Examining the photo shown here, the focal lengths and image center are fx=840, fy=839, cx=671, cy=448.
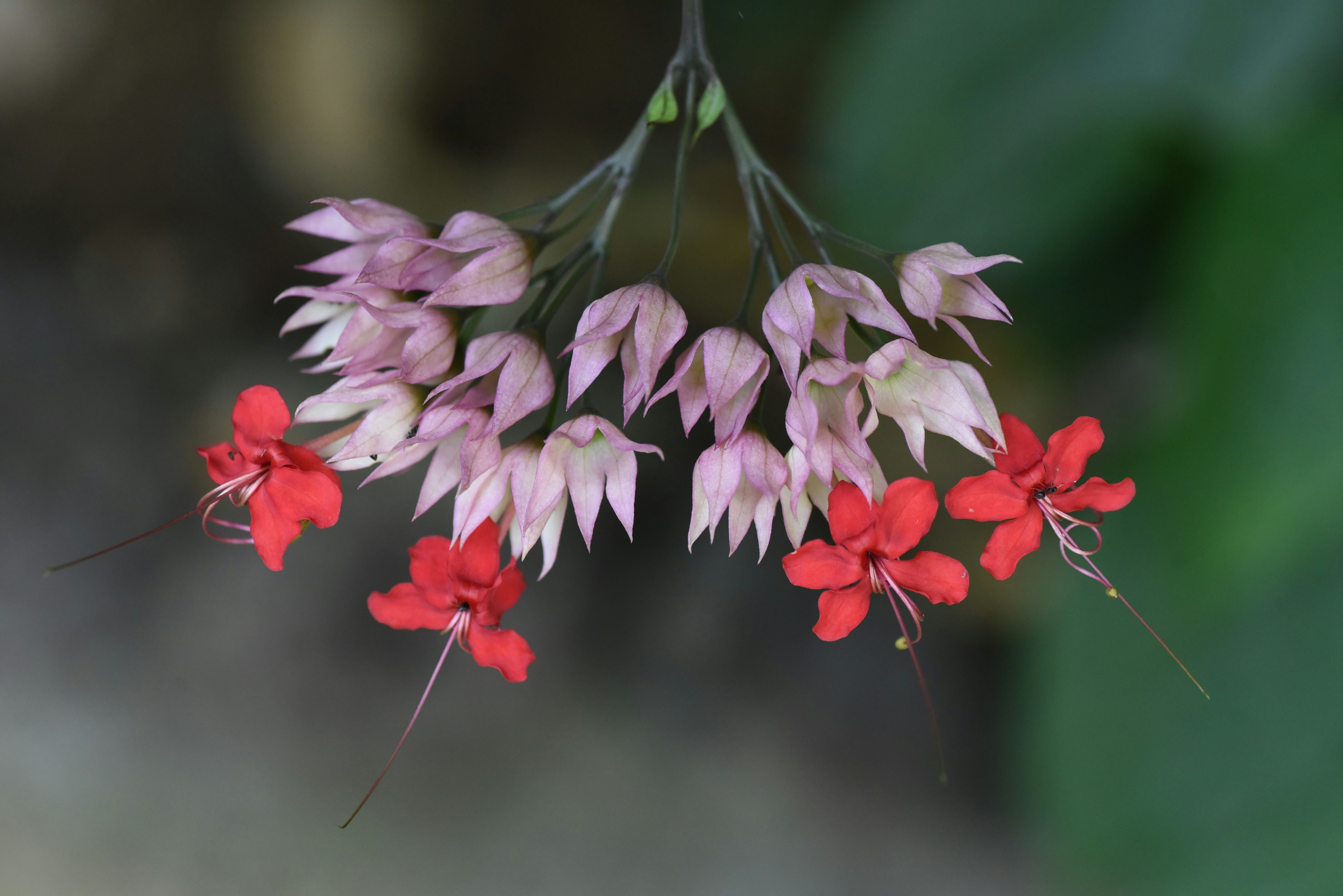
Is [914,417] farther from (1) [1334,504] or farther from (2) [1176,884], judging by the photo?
Result: (2) [1176,884]

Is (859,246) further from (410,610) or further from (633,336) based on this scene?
(410,610)

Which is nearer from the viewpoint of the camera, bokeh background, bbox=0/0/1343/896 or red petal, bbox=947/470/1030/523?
red petal, bbox=947/470/1030/523

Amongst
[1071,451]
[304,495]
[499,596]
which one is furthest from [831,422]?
[304,495]

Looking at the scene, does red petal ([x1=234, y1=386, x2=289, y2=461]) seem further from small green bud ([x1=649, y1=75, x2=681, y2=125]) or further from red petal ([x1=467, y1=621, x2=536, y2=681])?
small green bud ([x1=649, y1=75, x2=681, y2=125])

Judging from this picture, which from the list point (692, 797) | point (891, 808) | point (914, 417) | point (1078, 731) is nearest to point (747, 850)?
point (692, 797)

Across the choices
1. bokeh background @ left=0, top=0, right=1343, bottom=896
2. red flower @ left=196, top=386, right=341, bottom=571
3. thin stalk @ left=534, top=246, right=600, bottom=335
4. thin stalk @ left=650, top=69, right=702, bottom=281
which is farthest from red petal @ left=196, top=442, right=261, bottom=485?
bokeh background @ left=0, top=0, right=1343, bottom=896

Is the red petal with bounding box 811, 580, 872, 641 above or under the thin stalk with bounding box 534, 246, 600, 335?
under
